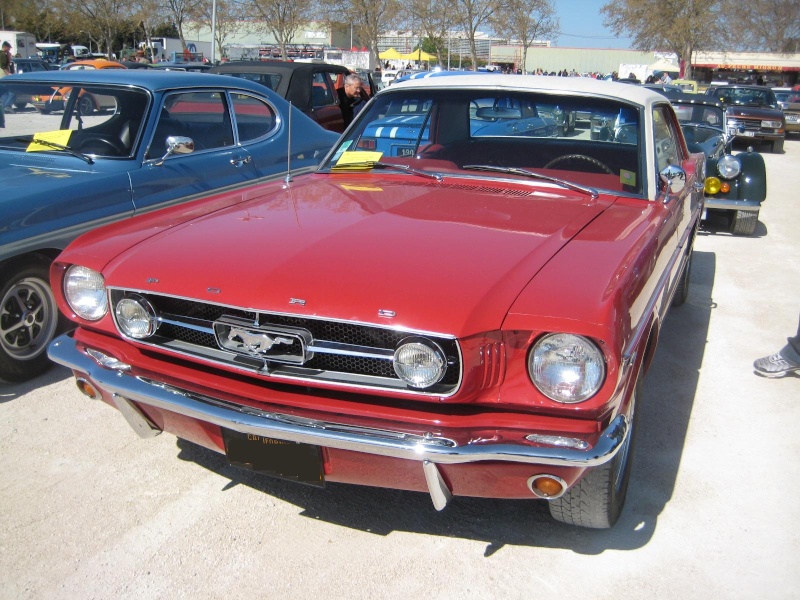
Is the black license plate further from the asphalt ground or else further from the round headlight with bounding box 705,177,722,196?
the round headlight with bounding box 705,177,722,196

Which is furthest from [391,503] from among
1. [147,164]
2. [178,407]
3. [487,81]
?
[147,164]

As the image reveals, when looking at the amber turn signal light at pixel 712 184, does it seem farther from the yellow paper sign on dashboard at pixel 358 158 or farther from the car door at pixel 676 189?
the yellow paper sign on dashboard at pixel 358 158

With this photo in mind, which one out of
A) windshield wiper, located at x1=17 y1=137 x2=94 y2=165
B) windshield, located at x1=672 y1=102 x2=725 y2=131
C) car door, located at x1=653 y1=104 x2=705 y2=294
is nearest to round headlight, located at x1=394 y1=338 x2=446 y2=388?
car door, located at x1=653 y1=104 x2=705 y2=294

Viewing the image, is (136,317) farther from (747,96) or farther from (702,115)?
(747,96)

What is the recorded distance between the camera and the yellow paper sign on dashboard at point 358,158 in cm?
377

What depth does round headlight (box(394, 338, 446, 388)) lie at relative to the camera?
86.6 inches

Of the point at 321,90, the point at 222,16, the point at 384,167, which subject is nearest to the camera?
the point at 384,167

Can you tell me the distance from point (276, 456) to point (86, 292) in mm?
1024

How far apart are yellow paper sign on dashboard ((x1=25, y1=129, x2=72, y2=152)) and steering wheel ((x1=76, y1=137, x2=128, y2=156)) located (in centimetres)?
12

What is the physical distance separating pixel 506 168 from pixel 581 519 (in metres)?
1.62

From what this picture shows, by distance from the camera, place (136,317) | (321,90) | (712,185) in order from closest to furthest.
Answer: (136,317)
(712,185)
(321,90)

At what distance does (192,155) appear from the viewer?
199 inches

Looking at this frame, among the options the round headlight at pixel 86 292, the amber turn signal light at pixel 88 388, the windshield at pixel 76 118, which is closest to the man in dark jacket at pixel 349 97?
the windshield at pixel 76 118

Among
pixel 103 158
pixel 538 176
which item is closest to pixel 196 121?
pixel 103 158
